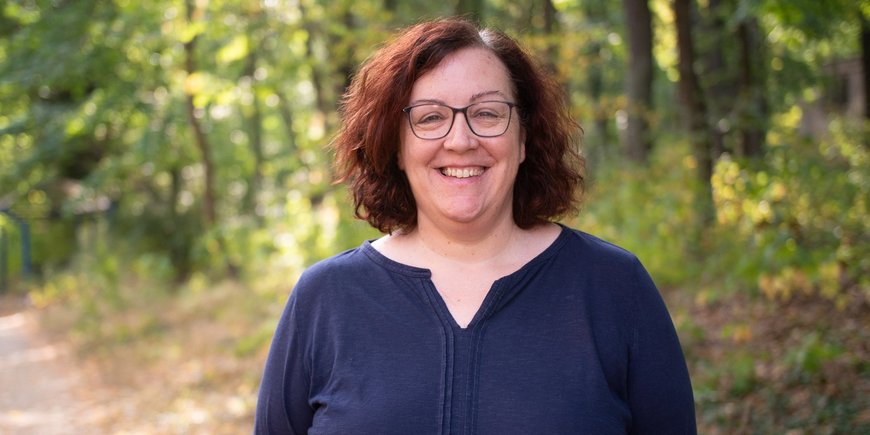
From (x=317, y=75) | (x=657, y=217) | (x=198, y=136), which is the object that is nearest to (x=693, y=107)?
(x=657, y=217)

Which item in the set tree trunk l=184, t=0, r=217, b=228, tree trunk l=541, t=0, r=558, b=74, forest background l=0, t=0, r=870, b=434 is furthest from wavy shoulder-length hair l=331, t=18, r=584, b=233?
tree trunk l=184, t=0, r=217, b=228

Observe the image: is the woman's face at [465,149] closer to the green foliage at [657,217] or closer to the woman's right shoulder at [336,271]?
the woman's right shoulder at [336,271]

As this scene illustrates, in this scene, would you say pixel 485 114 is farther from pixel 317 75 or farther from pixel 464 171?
pixel 317 75

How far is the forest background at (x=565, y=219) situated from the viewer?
613 centimetres

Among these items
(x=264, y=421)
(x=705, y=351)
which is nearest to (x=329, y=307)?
(x=264, y=421)

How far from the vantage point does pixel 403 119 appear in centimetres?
224

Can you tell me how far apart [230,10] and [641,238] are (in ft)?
17.1

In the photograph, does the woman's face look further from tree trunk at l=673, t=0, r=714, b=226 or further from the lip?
tree trunk at l=673, t=0, r=714, b=226

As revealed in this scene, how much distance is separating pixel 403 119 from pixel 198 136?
13.0 m

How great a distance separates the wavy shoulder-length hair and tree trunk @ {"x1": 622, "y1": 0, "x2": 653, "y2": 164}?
7.55 metres

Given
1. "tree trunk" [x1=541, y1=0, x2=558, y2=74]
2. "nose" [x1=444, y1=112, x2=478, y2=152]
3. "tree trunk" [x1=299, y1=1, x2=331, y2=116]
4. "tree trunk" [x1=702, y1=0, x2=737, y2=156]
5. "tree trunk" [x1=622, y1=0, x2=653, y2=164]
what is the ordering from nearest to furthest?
"nose" [x1=444, y1=112, x2=478, y2=152]
"tree trunk" [x1=702, y1=0, x2=737, y2=156]
"tree trunk" [x1=622, y1=0, x2=653, y2=164]
"tree trunk" [x1=541, y1=0, x2=558, y2=74]
"tree trunk" [x1=299, y1=1, x2=331, y2=116]

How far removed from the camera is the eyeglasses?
7.09ft

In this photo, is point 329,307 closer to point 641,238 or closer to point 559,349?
point 559,349

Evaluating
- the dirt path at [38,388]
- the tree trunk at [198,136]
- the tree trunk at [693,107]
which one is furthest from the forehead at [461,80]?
the tree trunk at [198,136]
